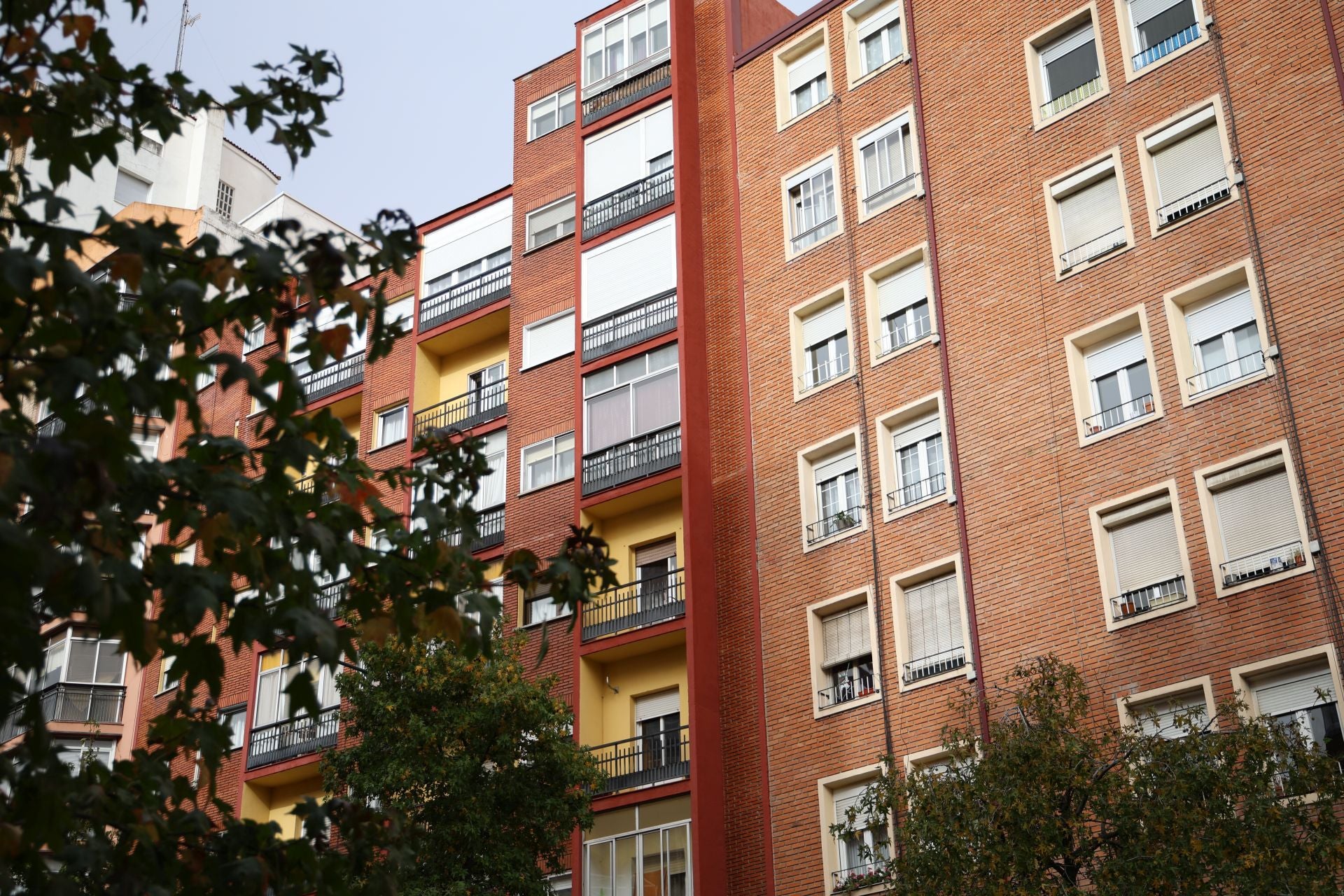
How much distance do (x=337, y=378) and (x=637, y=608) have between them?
45.7 ft

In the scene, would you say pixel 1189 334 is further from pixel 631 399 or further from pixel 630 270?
pixel 630 270

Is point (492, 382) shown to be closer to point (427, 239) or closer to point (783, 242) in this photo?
point (427, 239)

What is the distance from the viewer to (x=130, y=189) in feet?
178

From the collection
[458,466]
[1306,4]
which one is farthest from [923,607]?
[458,466]

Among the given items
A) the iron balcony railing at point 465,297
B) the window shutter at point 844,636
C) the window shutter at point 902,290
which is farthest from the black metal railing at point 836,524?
the iron balcony railing at point 465,297

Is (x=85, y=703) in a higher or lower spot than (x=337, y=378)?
lower

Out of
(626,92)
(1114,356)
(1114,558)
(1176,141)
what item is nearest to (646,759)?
(1114,558)

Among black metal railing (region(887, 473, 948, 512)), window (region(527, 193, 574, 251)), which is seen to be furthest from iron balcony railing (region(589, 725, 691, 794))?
window (region(527, 193, 574, 251))

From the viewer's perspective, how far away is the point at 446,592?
356 inches

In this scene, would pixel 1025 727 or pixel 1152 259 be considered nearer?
pixel 1025 727

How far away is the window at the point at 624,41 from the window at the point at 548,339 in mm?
5851

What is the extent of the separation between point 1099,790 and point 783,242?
15978 millimetres

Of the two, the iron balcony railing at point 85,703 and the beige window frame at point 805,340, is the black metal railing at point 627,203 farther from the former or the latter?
the iron balcony railing at point 85,703

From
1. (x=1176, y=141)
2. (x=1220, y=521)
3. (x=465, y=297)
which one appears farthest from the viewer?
(x=465, y=297)
